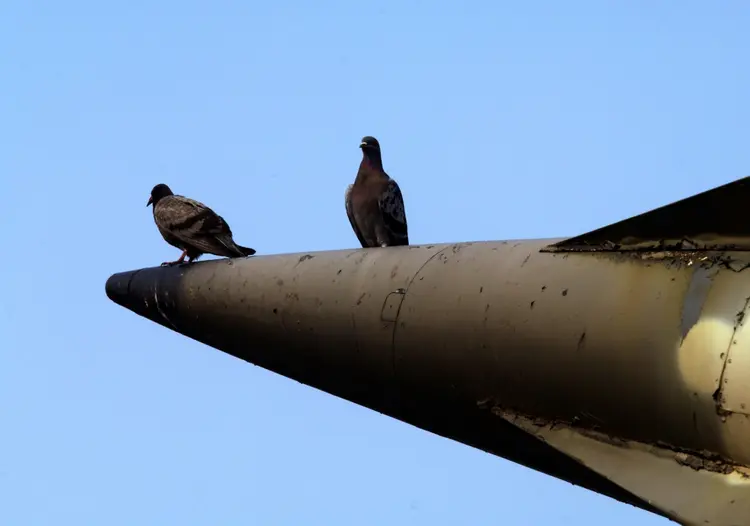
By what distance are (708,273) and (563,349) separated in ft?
2.59

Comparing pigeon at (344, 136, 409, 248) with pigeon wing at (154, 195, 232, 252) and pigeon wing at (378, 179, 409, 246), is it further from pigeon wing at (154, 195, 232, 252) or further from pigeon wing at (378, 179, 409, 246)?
pigeon wing at (154, 195, 232, 252)

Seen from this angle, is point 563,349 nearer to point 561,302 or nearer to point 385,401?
point 561,302

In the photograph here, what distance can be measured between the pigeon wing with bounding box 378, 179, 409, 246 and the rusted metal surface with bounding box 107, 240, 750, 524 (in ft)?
5.61

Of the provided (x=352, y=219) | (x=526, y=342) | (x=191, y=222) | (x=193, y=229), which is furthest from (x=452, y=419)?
(x=191, y=222)

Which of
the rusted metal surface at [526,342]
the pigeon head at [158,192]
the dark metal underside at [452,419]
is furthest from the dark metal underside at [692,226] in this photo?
the pigeon head at [158,192]

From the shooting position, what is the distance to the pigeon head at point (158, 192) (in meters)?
12.4

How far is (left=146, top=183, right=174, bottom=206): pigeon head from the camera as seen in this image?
1245cm

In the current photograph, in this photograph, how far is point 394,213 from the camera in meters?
9.39

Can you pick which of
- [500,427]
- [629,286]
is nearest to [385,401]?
[500,427]

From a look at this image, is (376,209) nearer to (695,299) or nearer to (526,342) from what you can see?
(526,342)

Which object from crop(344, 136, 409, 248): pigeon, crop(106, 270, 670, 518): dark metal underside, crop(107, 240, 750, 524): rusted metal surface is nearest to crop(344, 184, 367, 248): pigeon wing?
crop(344, 136, 409, 248): pigeon

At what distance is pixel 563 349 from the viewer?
538 centimetres

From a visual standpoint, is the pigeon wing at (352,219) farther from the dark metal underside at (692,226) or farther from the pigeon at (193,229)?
the dark metal underside at (692,226)

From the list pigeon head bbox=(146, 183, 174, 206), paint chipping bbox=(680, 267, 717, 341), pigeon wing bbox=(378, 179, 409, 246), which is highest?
pigeon head bbox=(146, 183, 174, 206)
